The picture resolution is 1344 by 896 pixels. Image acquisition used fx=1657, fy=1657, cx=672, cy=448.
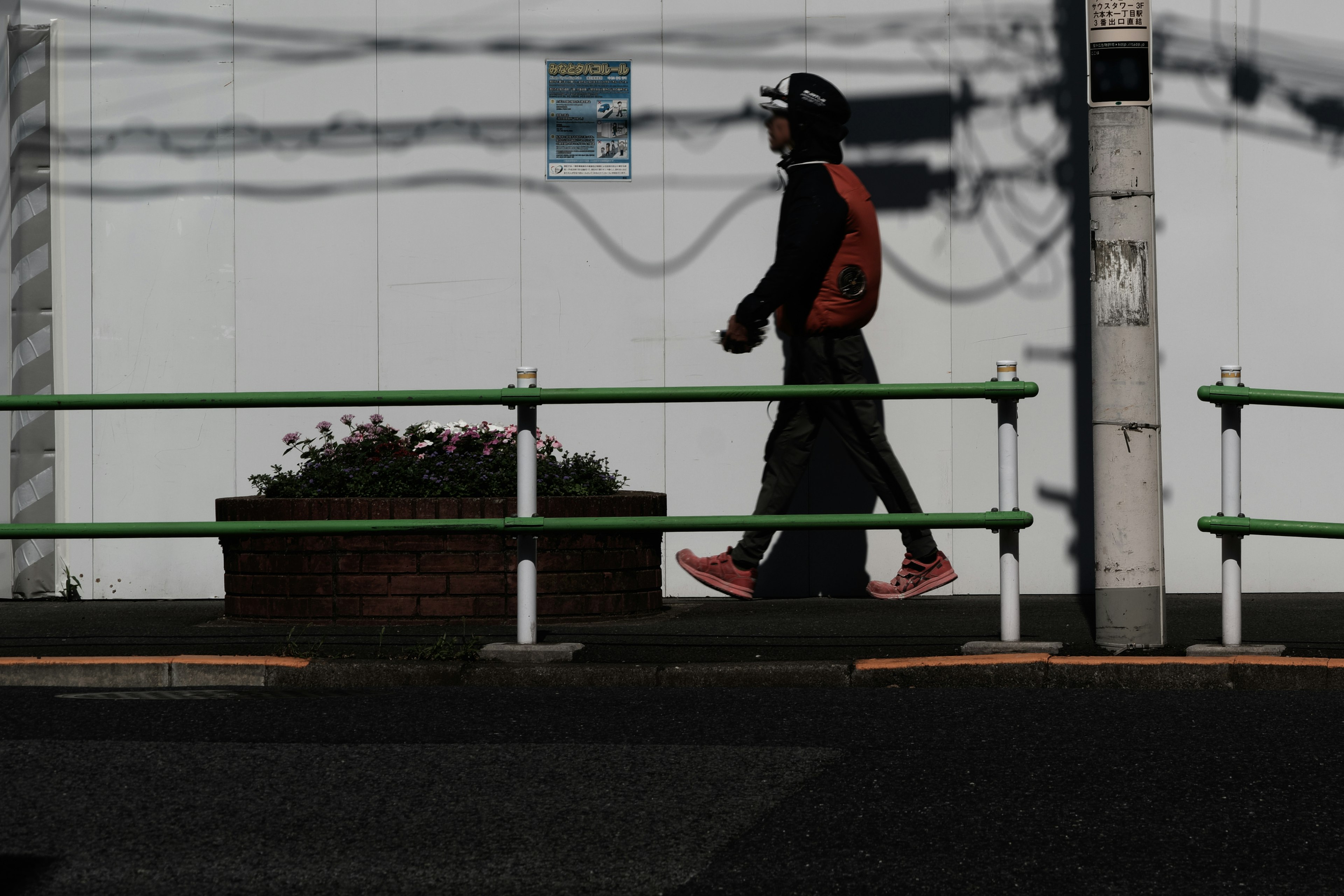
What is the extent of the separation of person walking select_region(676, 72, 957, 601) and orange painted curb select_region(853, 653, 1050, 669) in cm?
150

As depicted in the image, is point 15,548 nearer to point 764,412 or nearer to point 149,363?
point 149,363

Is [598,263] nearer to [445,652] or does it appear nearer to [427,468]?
[427,468]

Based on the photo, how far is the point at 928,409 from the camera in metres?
8.45

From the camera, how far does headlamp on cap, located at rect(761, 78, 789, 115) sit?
7.52 m

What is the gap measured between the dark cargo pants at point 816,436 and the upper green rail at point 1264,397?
1.78 m

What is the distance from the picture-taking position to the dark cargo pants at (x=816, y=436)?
736 cm

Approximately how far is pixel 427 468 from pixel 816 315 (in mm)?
1892

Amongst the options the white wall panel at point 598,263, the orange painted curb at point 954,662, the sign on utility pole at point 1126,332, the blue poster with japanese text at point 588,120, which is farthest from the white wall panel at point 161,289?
the sign on utility pole at point 1126,332

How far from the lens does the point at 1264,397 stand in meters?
5.74

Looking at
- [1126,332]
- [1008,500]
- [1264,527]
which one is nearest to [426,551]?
[1008,500]

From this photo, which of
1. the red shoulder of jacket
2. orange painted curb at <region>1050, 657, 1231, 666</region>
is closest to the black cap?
the red shoulder of jacket

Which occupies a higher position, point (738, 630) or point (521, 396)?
point (521, 396)

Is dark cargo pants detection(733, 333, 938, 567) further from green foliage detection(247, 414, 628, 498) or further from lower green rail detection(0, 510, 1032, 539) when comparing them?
lower green rail detection(0, 510, 1032, 539)

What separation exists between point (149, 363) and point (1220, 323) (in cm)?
555
